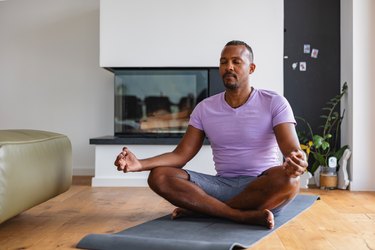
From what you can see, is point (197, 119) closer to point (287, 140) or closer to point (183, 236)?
point (287, 140)

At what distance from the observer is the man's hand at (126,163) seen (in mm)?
2389

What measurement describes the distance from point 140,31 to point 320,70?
1806mm

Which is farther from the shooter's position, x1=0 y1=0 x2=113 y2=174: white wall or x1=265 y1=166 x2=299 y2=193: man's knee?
x1=0 y1=0 x2=113 y2=174: white wall

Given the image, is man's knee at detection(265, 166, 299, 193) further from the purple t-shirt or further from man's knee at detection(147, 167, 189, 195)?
man's knee at detection(147, 167, 189, 195)

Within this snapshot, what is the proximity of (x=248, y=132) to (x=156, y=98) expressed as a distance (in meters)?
2.13

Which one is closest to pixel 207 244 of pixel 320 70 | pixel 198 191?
pixel 198 191

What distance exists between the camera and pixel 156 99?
15.2ft

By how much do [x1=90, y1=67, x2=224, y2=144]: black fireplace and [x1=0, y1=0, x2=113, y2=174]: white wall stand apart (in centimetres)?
52

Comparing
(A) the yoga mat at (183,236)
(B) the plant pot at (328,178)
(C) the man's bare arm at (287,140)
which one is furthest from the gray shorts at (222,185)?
(B) the plant pot at (328,178)

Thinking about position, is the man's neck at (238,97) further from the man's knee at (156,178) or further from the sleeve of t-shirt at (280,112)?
the man's knee at (156,178)

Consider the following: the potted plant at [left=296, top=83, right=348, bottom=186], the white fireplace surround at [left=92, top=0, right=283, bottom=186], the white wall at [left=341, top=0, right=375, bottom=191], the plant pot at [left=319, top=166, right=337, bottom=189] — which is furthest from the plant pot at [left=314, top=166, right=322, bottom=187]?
the white fireplace surround at [left=92, top=0, right=283, bottom=186]

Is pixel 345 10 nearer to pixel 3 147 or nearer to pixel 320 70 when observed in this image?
pixel 320 70

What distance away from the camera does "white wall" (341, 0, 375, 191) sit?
14.0ft

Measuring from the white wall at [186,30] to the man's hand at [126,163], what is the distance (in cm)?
218
